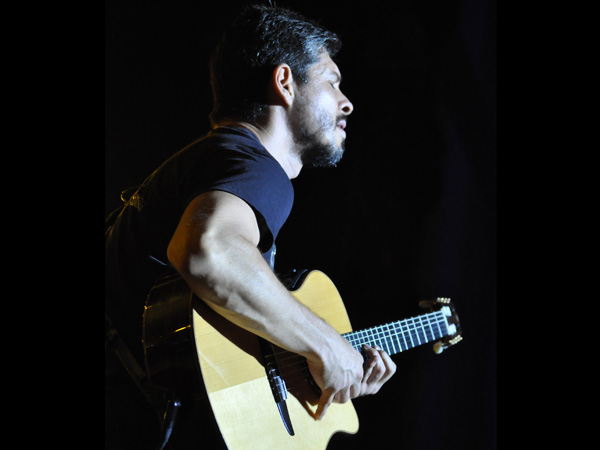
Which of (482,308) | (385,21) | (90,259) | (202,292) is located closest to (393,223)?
(482,308)

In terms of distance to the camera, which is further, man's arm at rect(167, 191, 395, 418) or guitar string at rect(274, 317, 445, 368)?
guitar string at rect(274, 317, 445, 368)

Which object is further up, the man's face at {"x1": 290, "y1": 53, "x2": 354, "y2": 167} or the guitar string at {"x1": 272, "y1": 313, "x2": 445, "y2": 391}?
the man's face at {"x1": 290, "y1": 53, "x2": 354, "y2": 167}

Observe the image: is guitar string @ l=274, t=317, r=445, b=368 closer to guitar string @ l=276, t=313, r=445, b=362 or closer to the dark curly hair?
guitar string @ l=276, t=313, r=445, b=362

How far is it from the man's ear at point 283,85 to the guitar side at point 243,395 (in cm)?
72

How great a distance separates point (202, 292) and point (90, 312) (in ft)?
1.13

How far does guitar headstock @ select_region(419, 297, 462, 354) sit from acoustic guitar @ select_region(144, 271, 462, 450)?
0.68 metres

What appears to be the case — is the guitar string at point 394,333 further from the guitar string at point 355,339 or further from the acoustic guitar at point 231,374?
the acoustic guitar at point 231,374

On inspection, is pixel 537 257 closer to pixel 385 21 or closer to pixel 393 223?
pixel 393 223

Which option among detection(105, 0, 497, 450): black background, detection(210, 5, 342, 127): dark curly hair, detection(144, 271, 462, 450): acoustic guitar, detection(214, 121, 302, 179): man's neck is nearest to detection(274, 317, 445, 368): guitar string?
detection(144, 271, 462, 450): acoustic guitar

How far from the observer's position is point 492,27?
86.7 inches

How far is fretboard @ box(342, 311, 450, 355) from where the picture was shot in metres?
1.49

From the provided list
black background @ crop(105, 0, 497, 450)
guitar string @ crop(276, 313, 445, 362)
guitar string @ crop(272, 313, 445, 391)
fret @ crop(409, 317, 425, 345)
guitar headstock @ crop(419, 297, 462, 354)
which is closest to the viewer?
guitar string @ crop(272, 313, 445, 391)

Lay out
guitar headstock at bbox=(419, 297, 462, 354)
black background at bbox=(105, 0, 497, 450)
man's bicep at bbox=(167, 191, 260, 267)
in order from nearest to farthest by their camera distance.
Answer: man's bicep at bbox=(167, 191, 260, 267) → guitar headstock at bbox=(419, 297, 462, 354) → black background at bbox=(105, 0, 497, 450)

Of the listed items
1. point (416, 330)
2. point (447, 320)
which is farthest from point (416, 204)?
point (416, 330)
